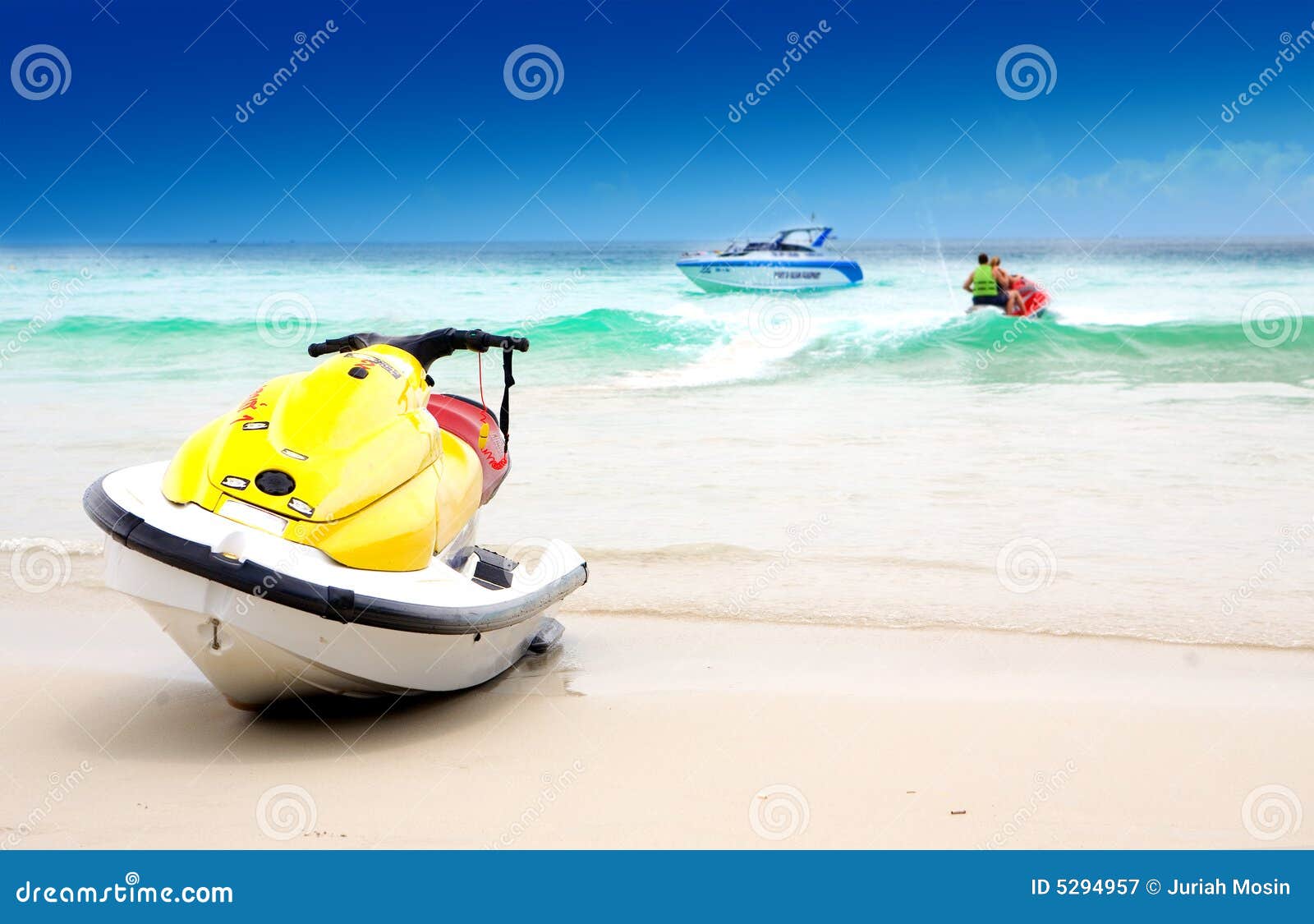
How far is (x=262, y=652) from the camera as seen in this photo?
3.54 m

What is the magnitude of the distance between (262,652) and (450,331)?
4.53 feet

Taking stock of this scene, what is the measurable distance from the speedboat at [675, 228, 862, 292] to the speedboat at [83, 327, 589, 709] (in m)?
33.8

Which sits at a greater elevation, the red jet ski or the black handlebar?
the red jet ski

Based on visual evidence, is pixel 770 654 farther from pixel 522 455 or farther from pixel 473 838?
pixel 522 455

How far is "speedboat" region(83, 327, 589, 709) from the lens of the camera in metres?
3.40

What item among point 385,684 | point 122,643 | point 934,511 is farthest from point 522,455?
point 385,684

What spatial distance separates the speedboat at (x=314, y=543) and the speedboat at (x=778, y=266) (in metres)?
33.8

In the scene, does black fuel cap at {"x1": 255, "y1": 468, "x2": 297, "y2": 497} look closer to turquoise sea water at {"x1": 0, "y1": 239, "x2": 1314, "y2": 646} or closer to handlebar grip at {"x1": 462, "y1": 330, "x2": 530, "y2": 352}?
handlebar grip at {"x1": 462, "y1": 330, "x2": 530, "y2": 352}

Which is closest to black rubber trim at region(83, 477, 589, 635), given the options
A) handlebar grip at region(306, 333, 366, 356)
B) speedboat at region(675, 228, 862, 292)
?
handlebar grip at region(306, 333, 366, 356)

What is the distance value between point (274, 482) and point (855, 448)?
22.3ft

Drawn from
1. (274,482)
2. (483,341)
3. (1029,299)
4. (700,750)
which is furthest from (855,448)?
(1029,299)

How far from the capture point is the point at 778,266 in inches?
1471

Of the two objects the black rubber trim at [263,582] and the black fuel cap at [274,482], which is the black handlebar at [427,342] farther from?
the black rubber trim at [263,582]

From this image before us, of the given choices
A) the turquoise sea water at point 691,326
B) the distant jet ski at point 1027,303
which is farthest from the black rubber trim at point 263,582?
the distant jet ski at point 1027,303
